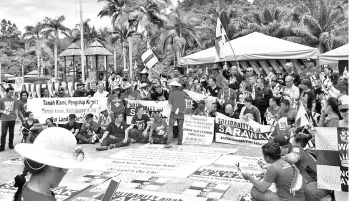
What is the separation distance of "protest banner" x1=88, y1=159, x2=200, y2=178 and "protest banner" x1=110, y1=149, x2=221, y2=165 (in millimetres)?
264

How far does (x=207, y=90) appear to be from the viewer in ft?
43.5

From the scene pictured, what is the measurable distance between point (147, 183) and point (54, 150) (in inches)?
192

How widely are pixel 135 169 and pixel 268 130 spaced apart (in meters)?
3.63

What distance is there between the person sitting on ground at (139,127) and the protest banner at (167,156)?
42.7 inches

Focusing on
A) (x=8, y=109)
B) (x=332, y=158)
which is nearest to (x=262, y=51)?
(x=8, y=109)

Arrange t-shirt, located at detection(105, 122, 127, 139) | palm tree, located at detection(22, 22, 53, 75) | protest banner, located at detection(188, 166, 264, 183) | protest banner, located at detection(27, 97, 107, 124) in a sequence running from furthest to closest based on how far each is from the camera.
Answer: palm tree, located at detection(22, 22, 53, 75)
protest banner, located at detection(27, 97, 107, 124)
t-shirt, located at detection(105, 122, 127, 139)
protest banner, located at detection(188, 166, 264, 183)

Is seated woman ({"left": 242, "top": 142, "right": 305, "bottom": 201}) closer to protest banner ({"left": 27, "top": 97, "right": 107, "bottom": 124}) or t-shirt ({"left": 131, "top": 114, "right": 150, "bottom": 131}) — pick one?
t-shirt ({"left": 131, "top": 114, "right": 150, "bottom": 131})

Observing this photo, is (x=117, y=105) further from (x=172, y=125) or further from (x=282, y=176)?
(x=282, y=176)

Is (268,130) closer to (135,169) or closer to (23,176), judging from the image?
(135,169)

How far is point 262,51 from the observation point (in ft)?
60.0

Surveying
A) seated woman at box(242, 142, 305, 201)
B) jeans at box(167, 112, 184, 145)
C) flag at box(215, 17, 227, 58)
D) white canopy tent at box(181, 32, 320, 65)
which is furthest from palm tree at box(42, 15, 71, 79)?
seated woman at box(242, 142, 305, 201)

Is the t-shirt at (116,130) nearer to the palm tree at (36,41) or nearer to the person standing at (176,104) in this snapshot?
the person standing at (176,104)

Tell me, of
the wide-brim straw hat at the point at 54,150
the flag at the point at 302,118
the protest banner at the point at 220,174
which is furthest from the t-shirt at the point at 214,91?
the wide-brim straw hat at the point at 54,150

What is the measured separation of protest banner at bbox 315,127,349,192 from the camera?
14.6ft
